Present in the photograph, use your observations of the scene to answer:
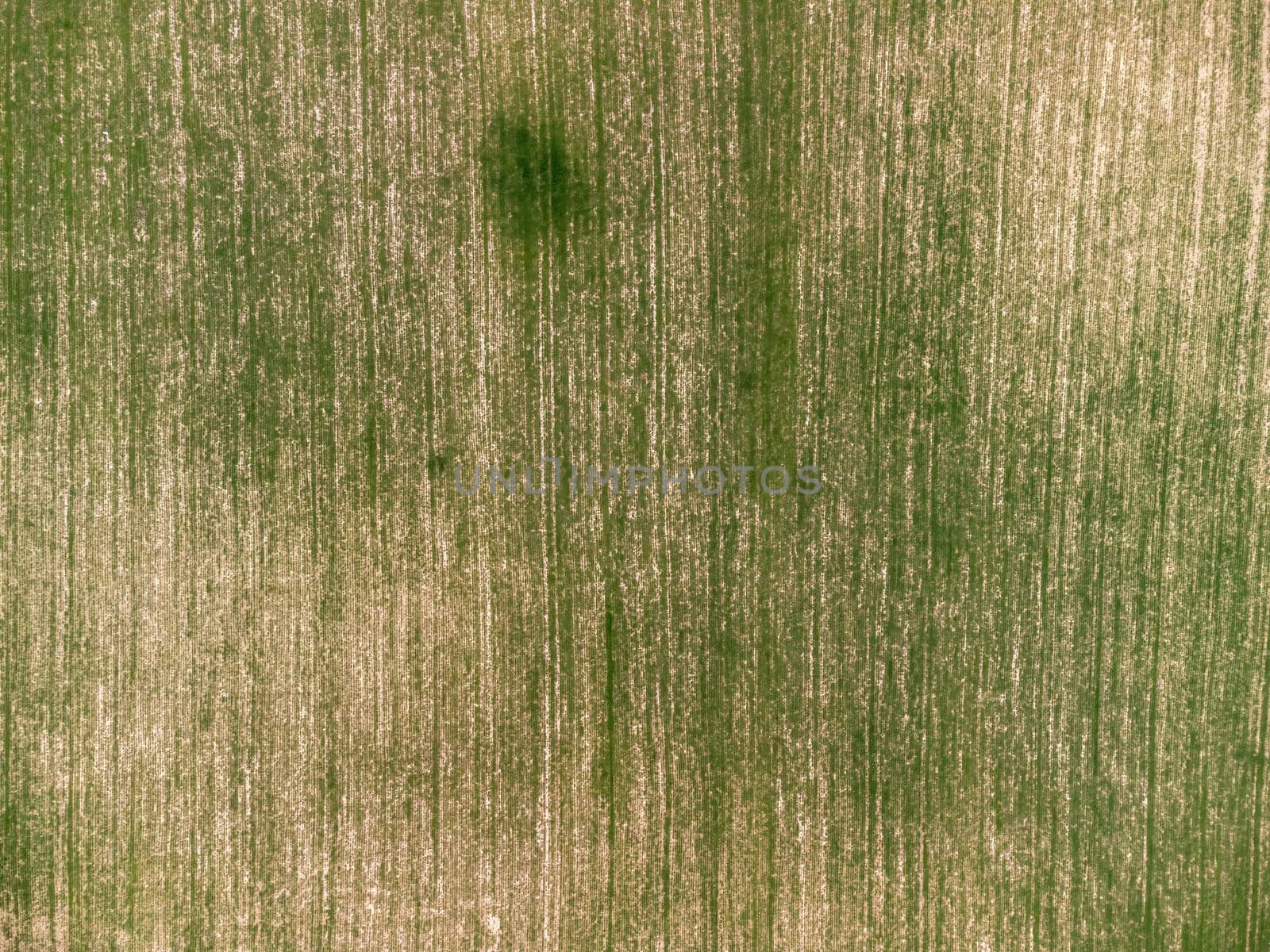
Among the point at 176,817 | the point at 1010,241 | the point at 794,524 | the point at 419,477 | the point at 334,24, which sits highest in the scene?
the point at 334,24

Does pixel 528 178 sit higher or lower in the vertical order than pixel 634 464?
higher

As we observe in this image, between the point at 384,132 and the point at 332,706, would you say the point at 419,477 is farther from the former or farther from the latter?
the point at 384,132

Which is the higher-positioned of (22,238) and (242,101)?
(242,101)

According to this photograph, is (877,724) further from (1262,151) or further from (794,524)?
(1262,151)

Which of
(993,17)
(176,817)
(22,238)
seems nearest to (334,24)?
(22,238)

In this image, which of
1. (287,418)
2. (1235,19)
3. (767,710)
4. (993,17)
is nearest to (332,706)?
(287,418)

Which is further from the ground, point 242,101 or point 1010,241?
point 242,101
